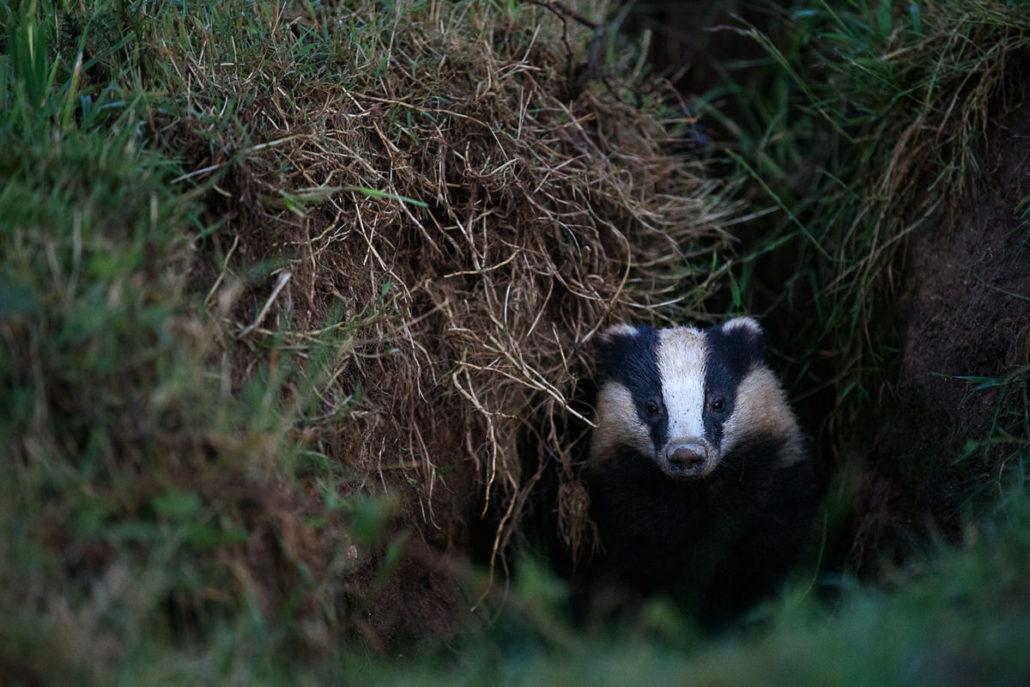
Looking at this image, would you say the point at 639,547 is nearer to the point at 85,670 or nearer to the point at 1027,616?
the point at 1027,616

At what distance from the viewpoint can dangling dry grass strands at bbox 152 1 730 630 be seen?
10.3 feet

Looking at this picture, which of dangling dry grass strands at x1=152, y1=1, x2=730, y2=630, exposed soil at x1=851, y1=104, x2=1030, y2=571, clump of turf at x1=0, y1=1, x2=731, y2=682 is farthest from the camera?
exposed soil at x1=851, y1=104, x2=1030, y2=571

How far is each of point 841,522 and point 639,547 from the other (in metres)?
0.96

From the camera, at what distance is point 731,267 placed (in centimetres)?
479

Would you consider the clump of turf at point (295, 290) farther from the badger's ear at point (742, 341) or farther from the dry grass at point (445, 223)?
the badger's ear at point (742, 341)

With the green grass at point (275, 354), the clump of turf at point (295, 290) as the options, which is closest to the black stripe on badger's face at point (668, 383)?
the clump of turf at point (295, 290)

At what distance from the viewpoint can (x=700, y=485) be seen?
382 cm

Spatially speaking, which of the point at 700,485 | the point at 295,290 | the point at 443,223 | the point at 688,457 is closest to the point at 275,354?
the point at 295,290

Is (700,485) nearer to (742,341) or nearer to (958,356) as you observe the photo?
(742,341)

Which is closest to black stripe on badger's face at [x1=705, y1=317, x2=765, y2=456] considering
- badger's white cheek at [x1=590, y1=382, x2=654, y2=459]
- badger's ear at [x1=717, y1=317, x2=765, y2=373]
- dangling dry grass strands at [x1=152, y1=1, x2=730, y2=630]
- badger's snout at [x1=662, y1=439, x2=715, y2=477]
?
badger's ear at [x1=717, y1=317, x2=765, y2=373]

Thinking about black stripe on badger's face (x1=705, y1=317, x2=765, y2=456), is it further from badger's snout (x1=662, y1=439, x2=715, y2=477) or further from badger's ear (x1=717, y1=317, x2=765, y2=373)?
badger's snout (x1=662, y1=439, x2=715, y2=477)

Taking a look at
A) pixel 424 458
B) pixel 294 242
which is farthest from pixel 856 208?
pixel 294 242

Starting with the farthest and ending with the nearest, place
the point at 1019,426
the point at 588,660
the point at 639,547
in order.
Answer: the point at 639,547 → the point at 1019,426 → the point at 588,660

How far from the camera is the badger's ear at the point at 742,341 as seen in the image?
3.92 meters
